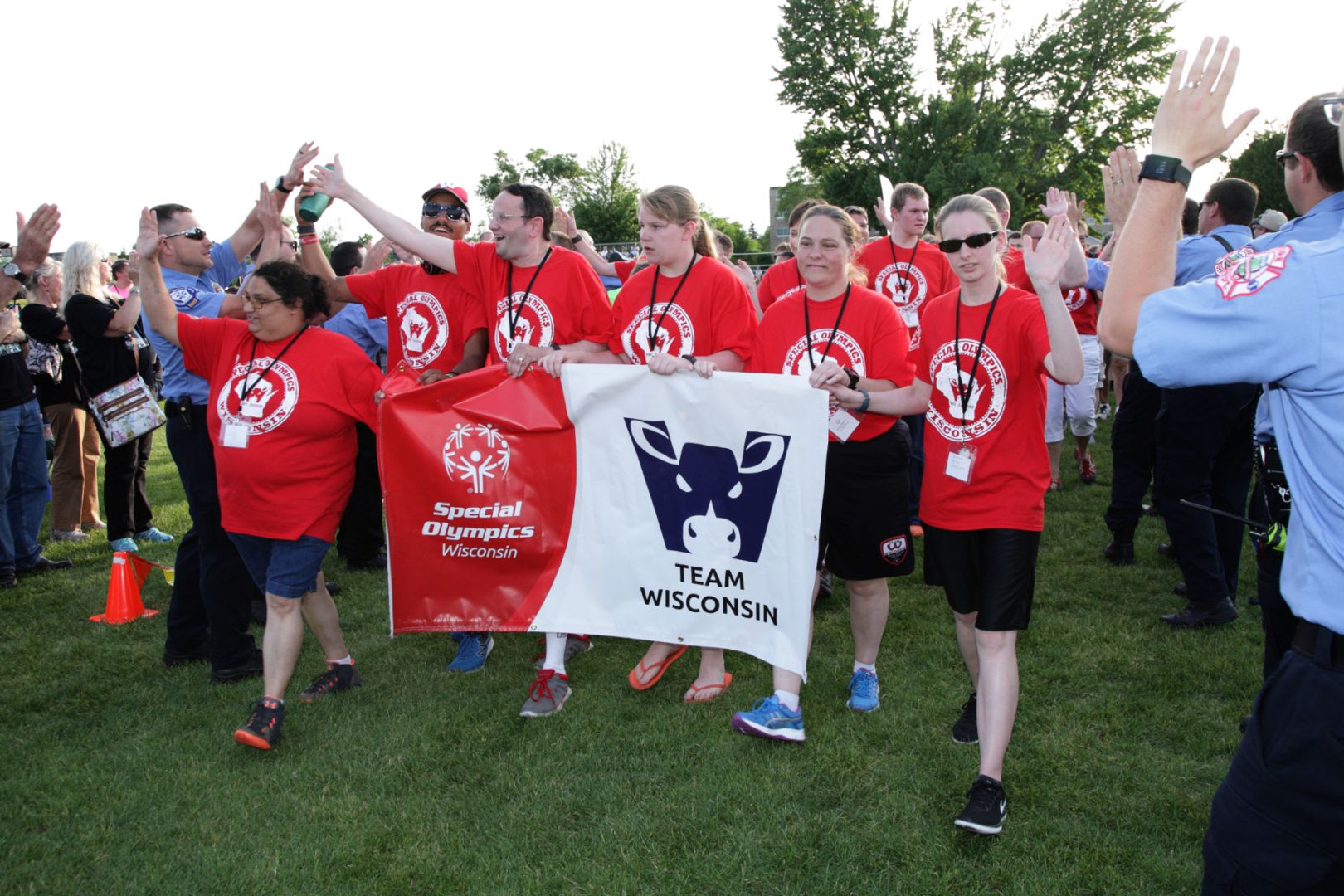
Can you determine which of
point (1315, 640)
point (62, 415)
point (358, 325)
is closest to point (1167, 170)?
point (1315, 640)

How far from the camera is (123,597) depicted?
6.17 m

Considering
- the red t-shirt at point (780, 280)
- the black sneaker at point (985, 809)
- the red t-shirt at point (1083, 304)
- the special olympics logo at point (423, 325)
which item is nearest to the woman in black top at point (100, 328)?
the special olympics logo at point (423, 325)

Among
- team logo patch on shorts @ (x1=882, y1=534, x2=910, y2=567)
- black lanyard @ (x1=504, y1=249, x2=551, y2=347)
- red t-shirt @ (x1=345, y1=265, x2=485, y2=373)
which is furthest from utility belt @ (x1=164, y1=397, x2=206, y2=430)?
team logo patch on shorts @ (x1=882, y1=534, x2=910, y2=567)

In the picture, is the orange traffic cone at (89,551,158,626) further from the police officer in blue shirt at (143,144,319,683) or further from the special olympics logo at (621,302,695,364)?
the special olympics logo at (621,302,695,364)

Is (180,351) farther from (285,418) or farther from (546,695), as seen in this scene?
(546,695)

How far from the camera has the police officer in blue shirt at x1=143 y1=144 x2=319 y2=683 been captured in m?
4.93

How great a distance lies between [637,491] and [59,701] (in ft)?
10.8

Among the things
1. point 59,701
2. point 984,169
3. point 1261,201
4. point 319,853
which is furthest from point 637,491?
point 984,169

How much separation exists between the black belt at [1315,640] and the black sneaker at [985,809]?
5.71 ft

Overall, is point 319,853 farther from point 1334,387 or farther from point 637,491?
point 1334,387

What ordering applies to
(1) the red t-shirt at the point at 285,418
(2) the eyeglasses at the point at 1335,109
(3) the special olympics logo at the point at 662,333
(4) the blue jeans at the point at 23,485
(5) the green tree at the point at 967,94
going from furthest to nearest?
1. (5) the green tree at the point at 967,94
2. (4) the blue jeans at the point at 23,485
3. (3) the special olympics logo at the point at 662,333
4. (1) the red t-shirt at the point at 285,418
5. (2) the eyeglasses at the point at 1335,109

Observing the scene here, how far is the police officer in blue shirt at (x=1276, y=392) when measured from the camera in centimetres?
165

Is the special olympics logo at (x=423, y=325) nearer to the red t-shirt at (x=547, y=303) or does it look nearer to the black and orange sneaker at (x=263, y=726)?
the red t-shirt at (x=547, y=303)

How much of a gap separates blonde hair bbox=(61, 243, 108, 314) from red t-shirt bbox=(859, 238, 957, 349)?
565cm
